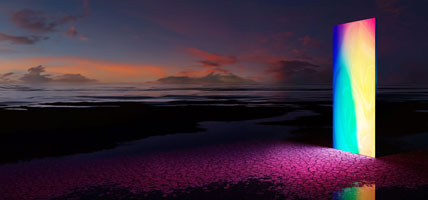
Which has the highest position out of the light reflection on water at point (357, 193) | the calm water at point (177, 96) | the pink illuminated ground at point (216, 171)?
the calm water at point (177, 96)

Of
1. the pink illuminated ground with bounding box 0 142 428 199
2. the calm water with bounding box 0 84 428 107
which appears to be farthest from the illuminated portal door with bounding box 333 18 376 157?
the calm water with bounding box 0 84 428 107

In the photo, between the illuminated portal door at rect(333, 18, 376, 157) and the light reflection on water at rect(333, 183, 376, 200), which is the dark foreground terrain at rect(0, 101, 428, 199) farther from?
the illuminated portal door at rect(333, 18, 376, 157)

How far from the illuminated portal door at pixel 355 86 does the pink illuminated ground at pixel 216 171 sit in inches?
17.8

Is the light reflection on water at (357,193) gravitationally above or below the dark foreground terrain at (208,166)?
below

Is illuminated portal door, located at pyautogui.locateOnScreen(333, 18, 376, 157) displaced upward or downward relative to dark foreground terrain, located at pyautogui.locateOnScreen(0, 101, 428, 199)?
upward

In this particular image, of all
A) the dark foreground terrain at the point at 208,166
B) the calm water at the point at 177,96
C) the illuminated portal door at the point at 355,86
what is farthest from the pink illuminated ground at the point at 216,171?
the calm water at the point at 177,96

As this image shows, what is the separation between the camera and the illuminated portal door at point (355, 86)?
8.16 m

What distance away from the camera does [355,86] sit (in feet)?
28.4

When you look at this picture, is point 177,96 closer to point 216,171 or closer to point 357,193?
point 216,171

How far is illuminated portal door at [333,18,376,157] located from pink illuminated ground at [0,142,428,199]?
0.45m

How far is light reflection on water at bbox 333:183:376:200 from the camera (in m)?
5.30

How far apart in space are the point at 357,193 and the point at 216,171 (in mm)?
2599

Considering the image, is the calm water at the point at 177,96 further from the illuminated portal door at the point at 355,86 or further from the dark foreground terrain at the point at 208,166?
the illuminated portal door at the point at 355,86

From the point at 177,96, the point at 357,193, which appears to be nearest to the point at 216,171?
the point at 357,193
